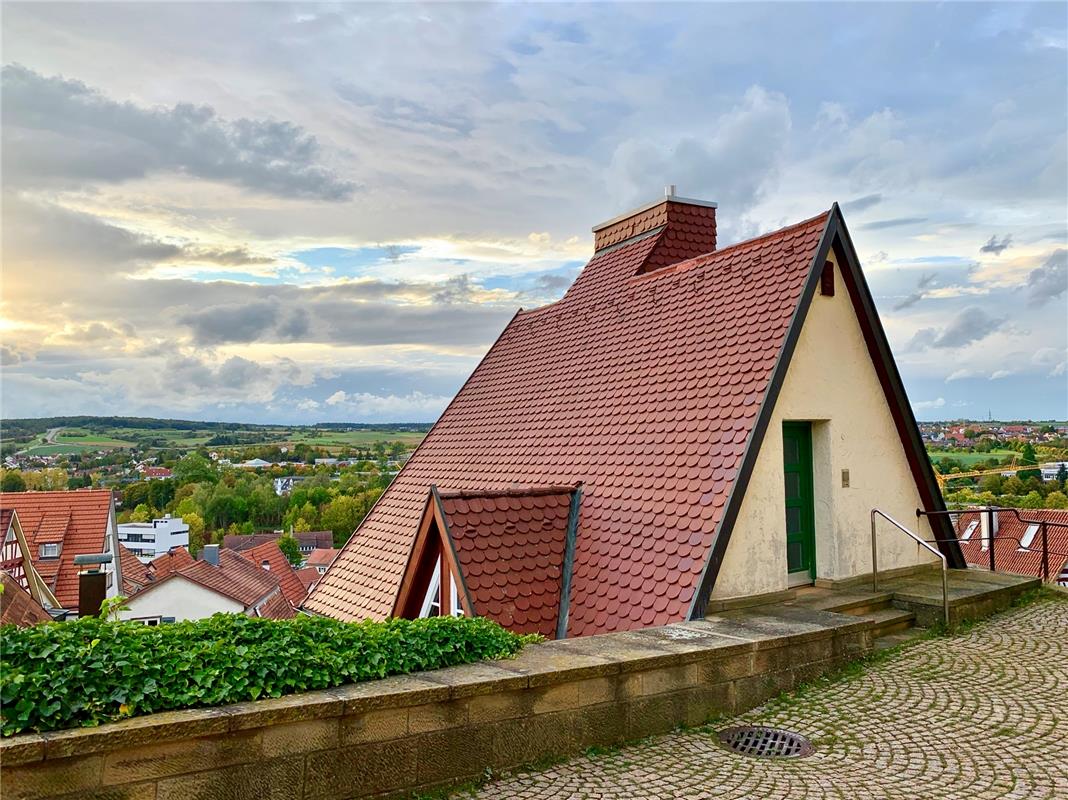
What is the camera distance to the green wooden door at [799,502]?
959 cm

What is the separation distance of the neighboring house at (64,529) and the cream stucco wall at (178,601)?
12.1ft

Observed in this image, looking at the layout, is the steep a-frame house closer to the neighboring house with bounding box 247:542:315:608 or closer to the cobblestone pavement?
the cobblestone pavement

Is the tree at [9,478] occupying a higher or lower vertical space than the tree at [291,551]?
higher

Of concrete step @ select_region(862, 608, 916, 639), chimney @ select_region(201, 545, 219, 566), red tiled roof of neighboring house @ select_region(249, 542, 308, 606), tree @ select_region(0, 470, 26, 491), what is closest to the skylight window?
concrete step @ select_region(862, 608, 916, 639)

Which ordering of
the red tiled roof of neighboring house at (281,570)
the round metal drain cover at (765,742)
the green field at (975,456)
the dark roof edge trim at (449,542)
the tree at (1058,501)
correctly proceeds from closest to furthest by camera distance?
the round metal drain cover at (765,742) < the dark roof edge trim at (449,542) < the green field at (975,456) < the tree at (1058,501) < the red tiled roof of neighboring house at (281,570)

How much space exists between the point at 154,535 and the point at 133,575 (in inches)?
1866

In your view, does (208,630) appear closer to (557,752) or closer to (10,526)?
(557,752)

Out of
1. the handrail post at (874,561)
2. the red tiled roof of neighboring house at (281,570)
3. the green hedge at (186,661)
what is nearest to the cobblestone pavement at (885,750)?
the green hedge at (186,661)

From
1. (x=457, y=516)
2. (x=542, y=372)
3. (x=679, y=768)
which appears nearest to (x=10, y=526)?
(x=542, y=372)

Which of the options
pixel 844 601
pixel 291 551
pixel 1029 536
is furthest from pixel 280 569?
pixel 844 601

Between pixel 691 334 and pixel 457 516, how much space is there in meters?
3.80

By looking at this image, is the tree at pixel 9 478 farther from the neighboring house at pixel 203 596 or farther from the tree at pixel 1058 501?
the tree at pixel 1058 501

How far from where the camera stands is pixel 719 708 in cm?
597

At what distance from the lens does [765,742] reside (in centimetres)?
550
